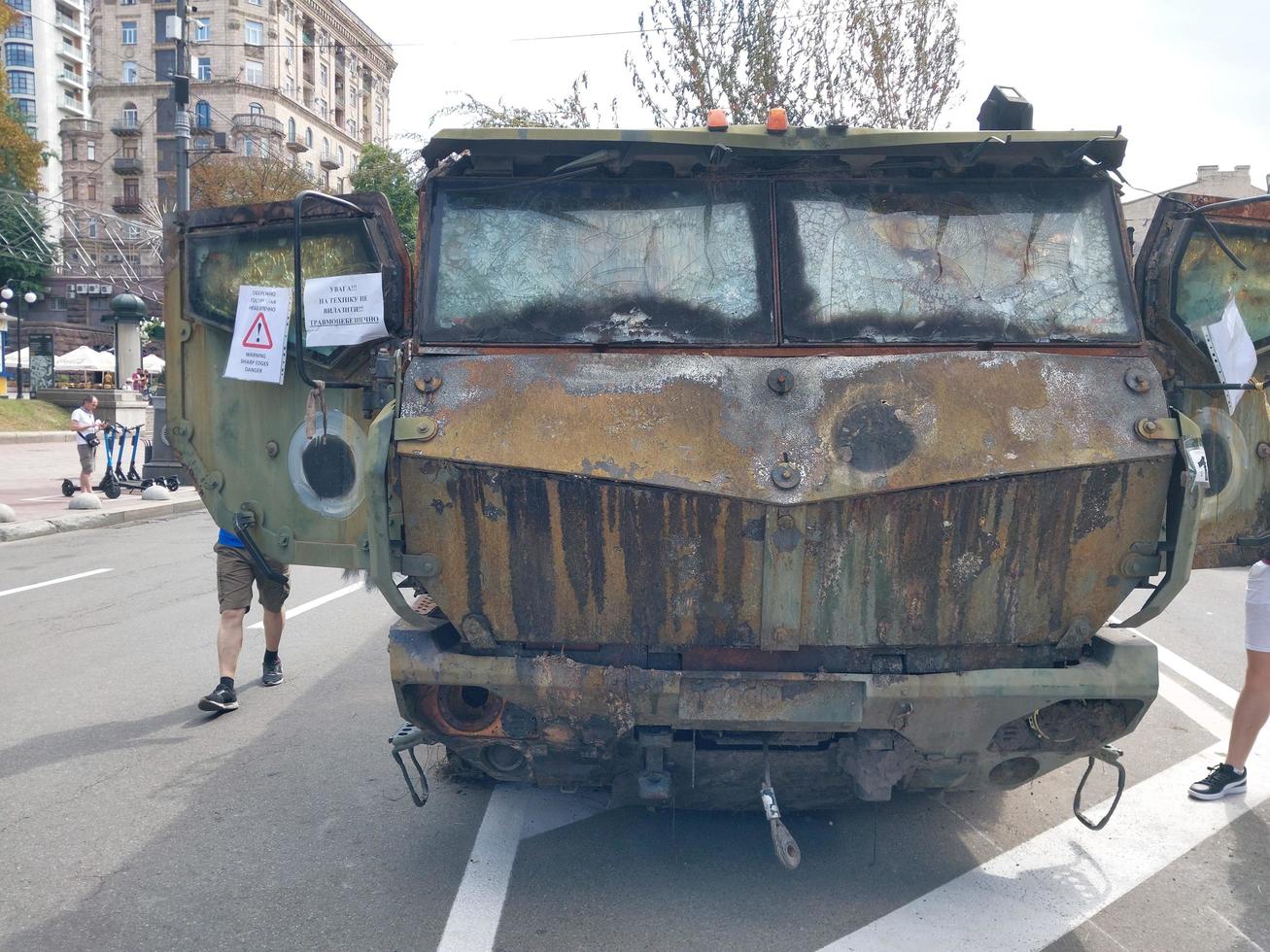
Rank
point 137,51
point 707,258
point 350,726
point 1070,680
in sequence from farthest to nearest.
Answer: point 137,51, point 350,726, point 707,258, point 1070,680

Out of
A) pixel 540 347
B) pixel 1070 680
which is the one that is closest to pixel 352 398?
pixel 540 347

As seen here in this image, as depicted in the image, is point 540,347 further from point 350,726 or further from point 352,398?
point 350,726

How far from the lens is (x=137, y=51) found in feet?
251

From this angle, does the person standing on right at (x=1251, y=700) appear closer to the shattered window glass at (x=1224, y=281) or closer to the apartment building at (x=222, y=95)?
the shattered window glass at (x=1224, y=281)

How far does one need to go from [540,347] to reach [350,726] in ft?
9.81

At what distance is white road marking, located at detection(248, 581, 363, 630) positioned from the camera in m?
8.95

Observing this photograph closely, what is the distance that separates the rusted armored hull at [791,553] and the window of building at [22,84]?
98.3m

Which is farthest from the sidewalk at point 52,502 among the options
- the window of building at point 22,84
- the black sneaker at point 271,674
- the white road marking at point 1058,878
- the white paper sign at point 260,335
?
the window of building at point 22,84

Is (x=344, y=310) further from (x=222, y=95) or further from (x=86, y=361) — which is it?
(x=222, y=95)

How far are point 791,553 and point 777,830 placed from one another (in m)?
0.91

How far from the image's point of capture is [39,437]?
98.4 ft

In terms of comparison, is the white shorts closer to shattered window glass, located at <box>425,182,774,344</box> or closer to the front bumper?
the front bumper

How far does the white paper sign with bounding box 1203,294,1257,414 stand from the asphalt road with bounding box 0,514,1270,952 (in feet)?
6.16

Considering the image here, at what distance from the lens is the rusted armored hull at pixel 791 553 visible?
135 inches
